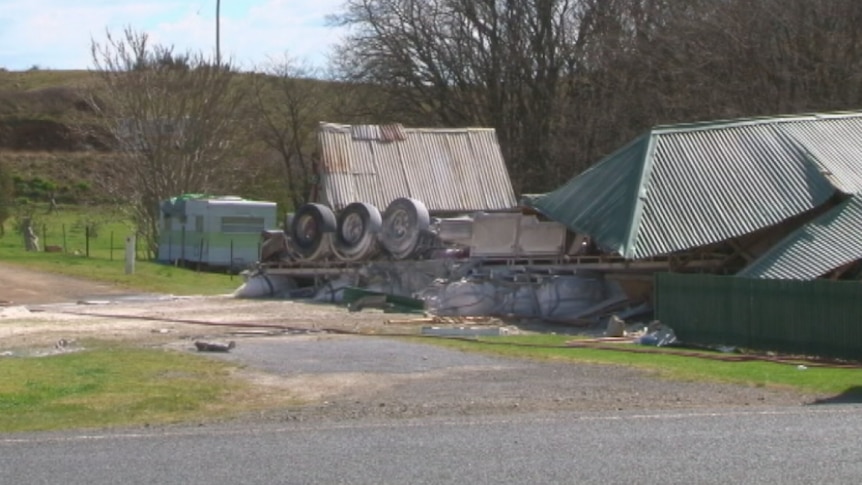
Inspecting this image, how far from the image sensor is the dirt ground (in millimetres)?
18047

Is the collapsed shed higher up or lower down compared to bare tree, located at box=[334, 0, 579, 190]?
lower down

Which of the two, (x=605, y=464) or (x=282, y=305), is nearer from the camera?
(x=605, y=464)

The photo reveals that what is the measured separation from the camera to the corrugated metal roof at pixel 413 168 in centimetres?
4597

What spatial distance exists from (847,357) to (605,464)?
14.1 metres

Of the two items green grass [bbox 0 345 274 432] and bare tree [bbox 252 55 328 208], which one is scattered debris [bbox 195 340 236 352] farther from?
bare tree [bbox 252 55 328 208]

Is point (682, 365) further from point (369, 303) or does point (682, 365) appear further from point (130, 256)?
point (130, 256)

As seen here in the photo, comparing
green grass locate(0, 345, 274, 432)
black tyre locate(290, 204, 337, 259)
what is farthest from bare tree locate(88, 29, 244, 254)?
green grass locate(0, 345, 274, 432)

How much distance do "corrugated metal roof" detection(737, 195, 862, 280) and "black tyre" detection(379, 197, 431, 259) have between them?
10.1m

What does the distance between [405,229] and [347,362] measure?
15.2 metres

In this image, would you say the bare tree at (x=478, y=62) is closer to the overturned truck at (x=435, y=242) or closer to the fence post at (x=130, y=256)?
the overturned truck at (x=435, y=242)

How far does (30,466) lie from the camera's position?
41.0 feet

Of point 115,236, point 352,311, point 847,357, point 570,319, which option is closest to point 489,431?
point 847,357

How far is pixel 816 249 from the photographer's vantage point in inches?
A: 1147

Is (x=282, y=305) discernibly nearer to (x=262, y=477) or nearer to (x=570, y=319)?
(x=570, y=319)
